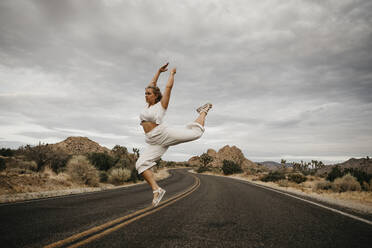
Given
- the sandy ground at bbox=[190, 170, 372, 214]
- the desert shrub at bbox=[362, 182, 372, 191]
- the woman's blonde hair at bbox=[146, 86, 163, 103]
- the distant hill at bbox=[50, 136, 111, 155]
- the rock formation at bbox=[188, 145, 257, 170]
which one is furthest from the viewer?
the rock formation at bbox=[188, 145, 257, 170]

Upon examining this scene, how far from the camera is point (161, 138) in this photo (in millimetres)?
4098

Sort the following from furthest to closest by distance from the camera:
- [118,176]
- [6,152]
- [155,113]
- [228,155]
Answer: [228,155] → [6,152] → [118,176] → [155,113]

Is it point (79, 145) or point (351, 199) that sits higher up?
point (79, 145)

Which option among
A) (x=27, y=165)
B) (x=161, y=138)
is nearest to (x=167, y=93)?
(x=161, y=138)

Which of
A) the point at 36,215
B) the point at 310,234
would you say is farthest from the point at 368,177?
the point at 36,215

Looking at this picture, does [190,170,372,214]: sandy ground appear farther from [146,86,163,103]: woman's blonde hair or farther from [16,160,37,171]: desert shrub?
[16,160,37,171]: desert shrub

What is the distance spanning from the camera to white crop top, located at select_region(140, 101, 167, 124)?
13.1 feet

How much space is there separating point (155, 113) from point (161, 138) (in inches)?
18.6

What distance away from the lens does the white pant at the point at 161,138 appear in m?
4.05

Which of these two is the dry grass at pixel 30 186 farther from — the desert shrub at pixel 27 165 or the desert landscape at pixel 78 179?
the desert shrub at pixel 27 165

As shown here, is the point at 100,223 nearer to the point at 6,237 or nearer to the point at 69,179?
the point at 6,237

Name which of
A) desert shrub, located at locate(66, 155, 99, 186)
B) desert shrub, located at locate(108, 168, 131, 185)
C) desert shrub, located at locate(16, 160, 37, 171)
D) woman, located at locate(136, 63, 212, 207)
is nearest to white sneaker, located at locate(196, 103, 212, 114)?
woman, located at locate(136, 63, 212, 207)

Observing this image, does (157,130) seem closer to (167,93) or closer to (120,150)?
(167,93)

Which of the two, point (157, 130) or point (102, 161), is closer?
point (157, 130)
